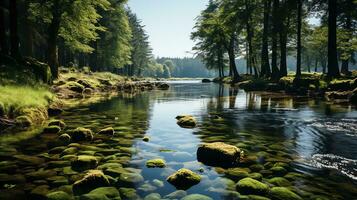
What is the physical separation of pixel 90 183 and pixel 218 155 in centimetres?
358

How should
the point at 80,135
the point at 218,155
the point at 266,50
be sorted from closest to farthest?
1. the point at 218,155
2. the point at 80,135
3. the point at 266,50

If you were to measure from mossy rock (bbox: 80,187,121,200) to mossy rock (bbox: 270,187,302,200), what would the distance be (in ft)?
10.4

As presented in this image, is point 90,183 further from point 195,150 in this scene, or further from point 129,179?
point 195,150

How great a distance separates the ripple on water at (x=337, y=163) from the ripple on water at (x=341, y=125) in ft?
12.1

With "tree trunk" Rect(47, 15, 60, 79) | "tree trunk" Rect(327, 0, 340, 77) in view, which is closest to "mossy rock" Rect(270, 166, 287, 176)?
"tree trunk" Rect(327, 0, 340, 77)

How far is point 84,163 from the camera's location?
8914 mm

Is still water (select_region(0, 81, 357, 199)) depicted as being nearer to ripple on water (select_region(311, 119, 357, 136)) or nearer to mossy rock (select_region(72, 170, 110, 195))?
ripple on water (select_region(311, 119, 357, 136))

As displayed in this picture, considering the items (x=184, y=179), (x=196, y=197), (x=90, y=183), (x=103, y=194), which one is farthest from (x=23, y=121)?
(x=196, y=197)

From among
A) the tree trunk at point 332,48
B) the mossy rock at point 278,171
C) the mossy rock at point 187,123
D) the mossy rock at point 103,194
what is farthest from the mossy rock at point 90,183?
the tree trunk at point 332,48

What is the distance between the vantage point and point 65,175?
319 inches

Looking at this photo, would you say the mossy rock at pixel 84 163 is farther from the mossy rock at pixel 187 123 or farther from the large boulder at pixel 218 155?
the mossy rock at pixel 187 123

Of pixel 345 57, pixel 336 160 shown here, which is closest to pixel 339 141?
pixel 336 160

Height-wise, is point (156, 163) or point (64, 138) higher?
point (64, 138)

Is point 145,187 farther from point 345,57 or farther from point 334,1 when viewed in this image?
point 345,57
